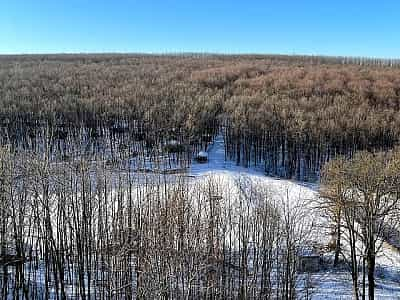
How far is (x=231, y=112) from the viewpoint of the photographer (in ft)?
200

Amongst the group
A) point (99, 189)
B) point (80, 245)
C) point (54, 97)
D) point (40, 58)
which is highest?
point (40, 58)

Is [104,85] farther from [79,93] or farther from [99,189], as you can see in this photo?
[99,189]

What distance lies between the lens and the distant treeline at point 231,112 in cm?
5122

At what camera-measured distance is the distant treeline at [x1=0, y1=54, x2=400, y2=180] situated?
168ft

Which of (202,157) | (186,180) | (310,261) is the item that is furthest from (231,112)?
(310,261)

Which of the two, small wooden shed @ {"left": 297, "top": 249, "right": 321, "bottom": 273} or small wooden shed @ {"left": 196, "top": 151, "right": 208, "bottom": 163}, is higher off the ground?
small wooden shed @ {"left": 196, "top": 151, "right": 208, "bottom": 163}

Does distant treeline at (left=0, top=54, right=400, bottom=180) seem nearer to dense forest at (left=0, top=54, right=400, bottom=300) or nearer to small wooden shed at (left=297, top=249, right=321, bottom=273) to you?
dense forest at (left=0, top=54, right=400, bottom=300)

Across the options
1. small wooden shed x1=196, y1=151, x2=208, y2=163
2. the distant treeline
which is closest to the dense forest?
the distant treeline

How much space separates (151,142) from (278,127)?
15612mm

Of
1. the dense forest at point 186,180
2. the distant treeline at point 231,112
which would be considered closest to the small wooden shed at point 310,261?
the dense forest at point 186,180

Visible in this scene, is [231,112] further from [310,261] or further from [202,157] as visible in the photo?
[310,261]

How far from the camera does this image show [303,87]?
2749 inches

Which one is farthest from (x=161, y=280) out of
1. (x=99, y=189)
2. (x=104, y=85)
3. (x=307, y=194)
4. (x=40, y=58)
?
(x=40, y=58)

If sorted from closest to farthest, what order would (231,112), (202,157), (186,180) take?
(186,180) → (202,157) → (231,112)
